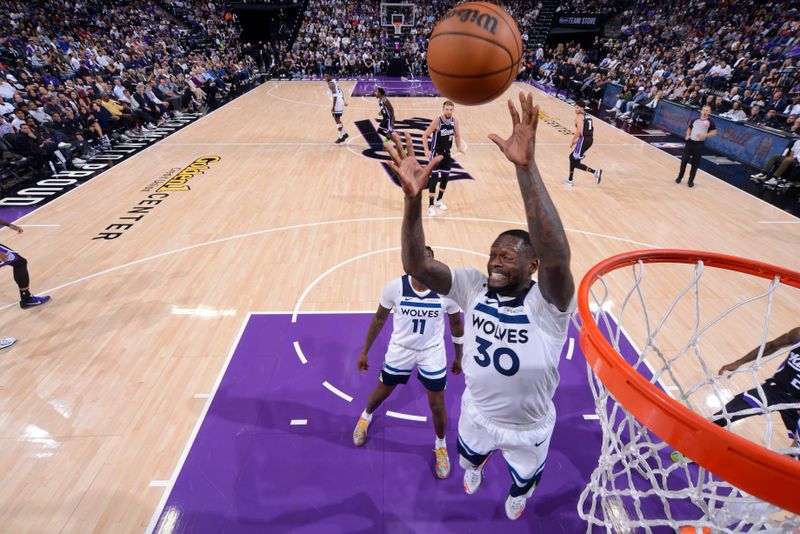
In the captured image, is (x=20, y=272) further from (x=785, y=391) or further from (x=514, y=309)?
(x=785, y=391)

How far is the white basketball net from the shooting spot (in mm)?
2012

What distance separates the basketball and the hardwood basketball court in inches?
111

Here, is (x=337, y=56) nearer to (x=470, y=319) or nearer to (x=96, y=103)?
(x=96, y=103)

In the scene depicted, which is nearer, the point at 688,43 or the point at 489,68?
the point at 489,68

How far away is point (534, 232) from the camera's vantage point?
187 centimetres

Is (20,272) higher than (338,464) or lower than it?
higher

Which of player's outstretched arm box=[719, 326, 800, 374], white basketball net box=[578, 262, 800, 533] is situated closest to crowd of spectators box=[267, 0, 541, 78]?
white basketball net box=[578, 262, 800, 533]

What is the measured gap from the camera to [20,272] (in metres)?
5.18

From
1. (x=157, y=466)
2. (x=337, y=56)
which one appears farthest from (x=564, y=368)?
(x=337, y=56)

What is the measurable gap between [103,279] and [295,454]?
13.6 feet

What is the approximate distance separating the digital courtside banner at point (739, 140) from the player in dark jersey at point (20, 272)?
44.4ft

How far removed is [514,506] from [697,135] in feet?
27.9

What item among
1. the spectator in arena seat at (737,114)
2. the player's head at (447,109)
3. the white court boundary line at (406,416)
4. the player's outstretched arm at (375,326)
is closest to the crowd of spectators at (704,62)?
the spectator in arena seat at (737,114)

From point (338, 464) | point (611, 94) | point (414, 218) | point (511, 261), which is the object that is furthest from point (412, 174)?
point (611, 94)
